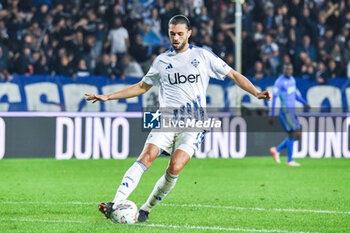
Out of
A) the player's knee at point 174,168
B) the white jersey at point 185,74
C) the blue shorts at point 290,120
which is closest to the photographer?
the player's knee at point 174,168

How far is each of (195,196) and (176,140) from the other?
2.84 meters

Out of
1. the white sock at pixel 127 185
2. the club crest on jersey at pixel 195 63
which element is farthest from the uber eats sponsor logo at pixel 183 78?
the white sock at pixel 127 185

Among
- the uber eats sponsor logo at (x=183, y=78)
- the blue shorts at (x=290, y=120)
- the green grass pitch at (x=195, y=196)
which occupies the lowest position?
the green grass pitch at (x=195, y=196)

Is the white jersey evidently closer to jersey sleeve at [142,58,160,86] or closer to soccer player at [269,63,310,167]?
jersey sleeve at [142,58,160,86]

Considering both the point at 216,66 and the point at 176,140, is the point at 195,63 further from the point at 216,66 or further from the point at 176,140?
the point at 176,140

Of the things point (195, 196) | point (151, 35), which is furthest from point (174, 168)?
point (151, 35)

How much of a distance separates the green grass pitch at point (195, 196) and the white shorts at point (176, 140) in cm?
76

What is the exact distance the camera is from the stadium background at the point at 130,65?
16.4 m

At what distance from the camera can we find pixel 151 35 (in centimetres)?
1970

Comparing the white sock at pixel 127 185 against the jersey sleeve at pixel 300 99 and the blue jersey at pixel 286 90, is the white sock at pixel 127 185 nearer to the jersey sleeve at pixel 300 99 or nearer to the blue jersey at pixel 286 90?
the blue jersey at pixel 286 90

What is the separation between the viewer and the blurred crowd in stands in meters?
17.9

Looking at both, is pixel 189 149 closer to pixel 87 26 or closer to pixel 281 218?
pixel 281 218

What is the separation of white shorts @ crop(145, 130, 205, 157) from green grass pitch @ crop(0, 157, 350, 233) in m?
0.76

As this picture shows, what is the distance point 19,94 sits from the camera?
52.3 feet
